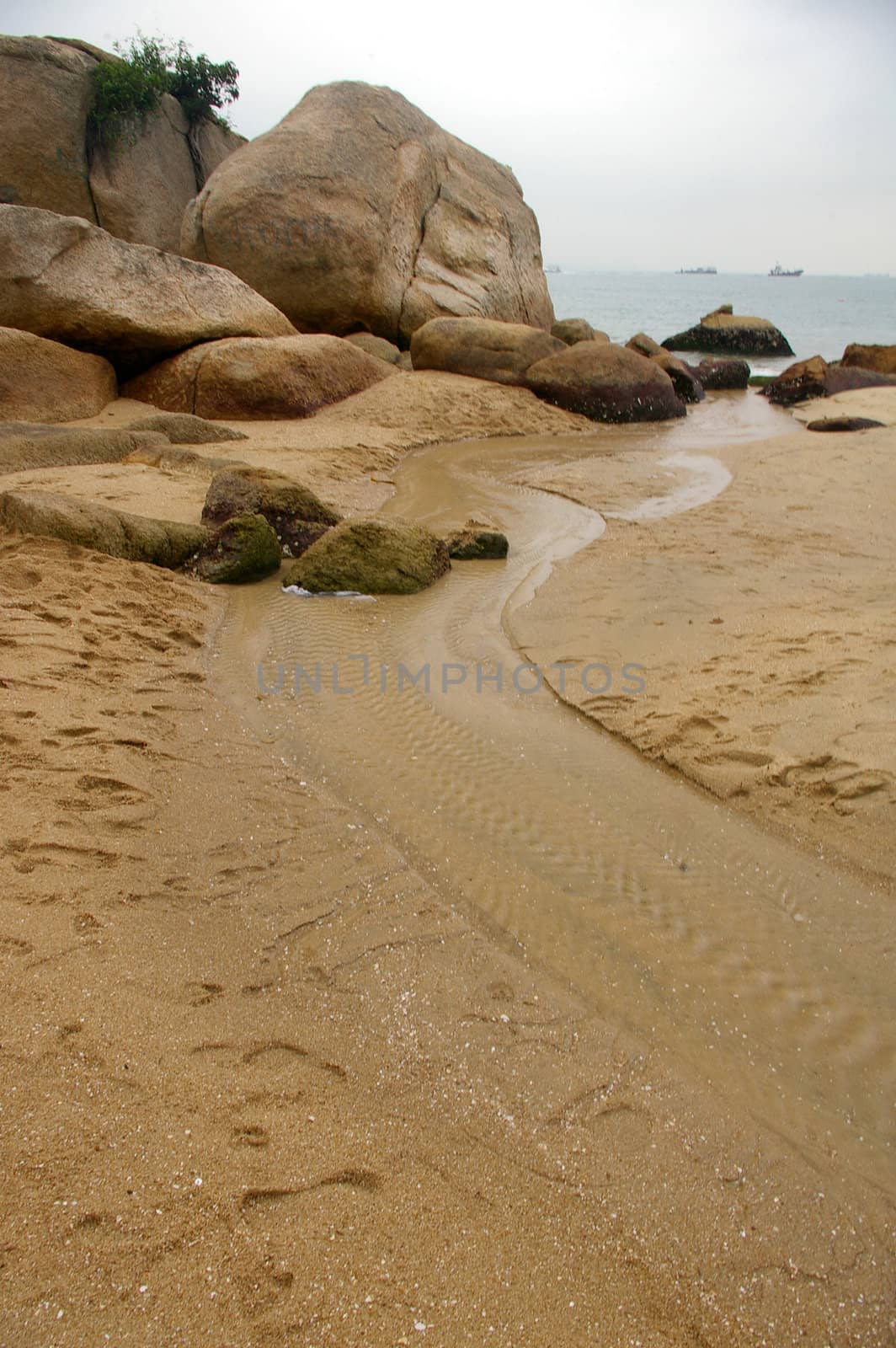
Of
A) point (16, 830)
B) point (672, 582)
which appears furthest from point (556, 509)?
point (16, 830)

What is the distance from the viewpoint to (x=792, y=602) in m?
4.89

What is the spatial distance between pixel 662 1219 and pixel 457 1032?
647 mm

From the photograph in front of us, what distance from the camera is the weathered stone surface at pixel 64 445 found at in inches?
276

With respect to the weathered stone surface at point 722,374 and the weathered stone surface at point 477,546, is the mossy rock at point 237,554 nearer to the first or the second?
the weathered stone surface at point 477,546

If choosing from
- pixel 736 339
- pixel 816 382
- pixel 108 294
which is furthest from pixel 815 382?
pixel 108 294

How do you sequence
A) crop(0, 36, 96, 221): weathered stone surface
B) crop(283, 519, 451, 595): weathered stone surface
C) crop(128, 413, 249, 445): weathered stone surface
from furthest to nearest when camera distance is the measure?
crop(0, 36, 96, 221): weathered stone surface
crop(128, 413, 249, 445): weathered stone surface
crop(283, 519, 451, 595): weathered stone surface

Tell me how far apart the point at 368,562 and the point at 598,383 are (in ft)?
27.0

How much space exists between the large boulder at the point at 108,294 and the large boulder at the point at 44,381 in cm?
46

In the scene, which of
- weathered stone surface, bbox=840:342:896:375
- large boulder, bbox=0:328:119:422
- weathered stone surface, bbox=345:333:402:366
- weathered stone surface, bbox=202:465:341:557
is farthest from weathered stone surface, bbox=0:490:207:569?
weathered stone surface, bbox=840:342:896:375

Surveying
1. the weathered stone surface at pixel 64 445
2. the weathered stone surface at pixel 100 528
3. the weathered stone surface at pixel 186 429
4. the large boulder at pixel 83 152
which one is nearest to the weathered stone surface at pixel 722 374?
the large boulder at pixel 83 152

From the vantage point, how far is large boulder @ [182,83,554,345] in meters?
12.9

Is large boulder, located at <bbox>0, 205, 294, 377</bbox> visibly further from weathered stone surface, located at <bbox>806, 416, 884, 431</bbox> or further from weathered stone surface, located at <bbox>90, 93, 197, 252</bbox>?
weathered stone surface, located at <bbox>806, 416, 884, 431</bbox>

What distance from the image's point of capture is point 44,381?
29.5 ft

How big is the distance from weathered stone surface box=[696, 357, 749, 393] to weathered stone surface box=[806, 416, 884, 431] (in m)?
5.67
